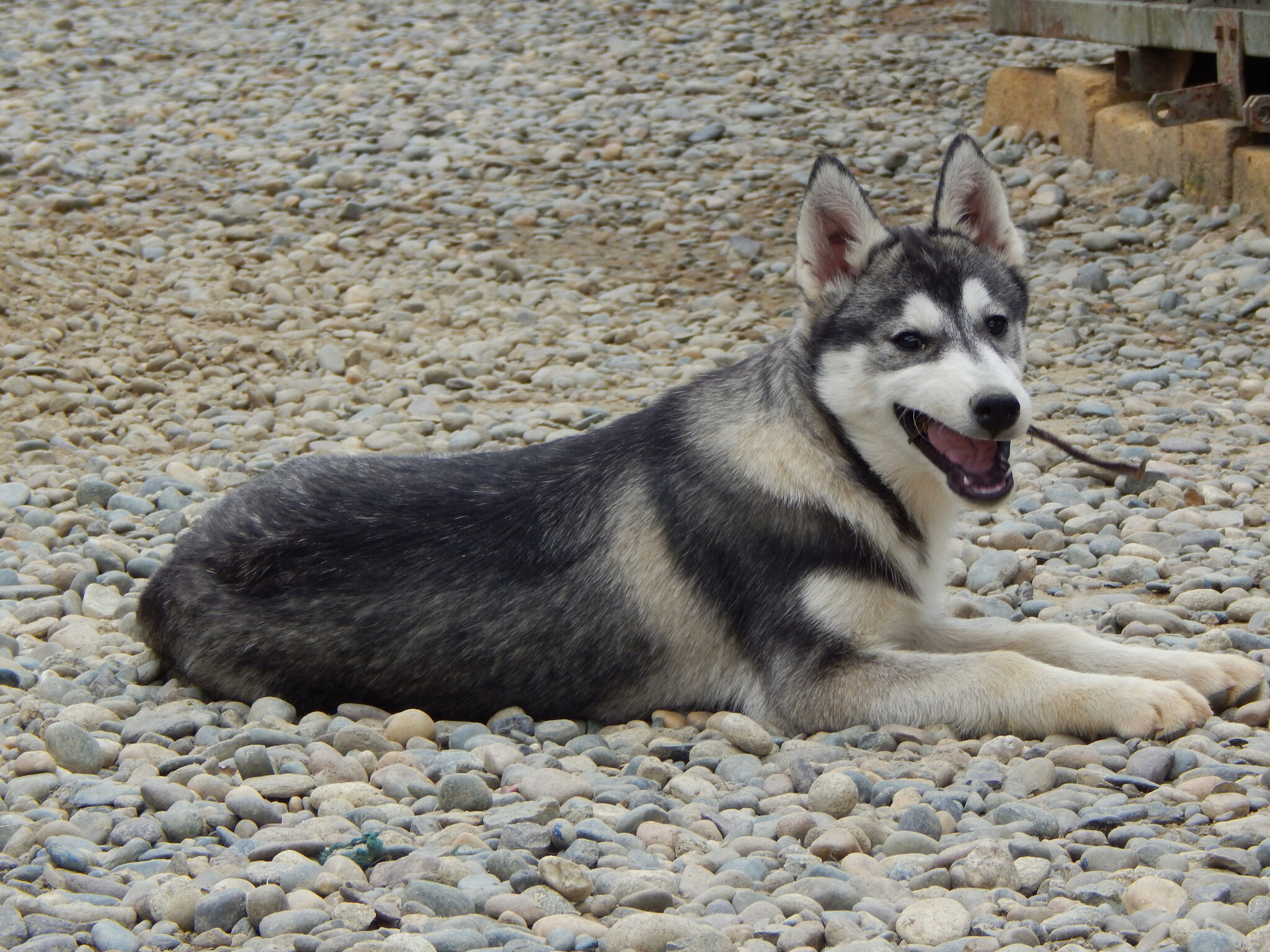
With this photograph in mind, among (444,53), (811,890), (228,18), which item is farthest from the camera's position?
(228,18)

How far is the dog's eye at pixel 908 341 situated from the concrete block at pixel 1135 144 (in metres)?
5.74

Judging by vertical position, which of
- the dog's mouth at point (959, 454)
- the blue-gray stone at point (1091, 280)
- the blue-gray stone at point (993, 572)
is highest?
the dog's mouth at point (959, 454)

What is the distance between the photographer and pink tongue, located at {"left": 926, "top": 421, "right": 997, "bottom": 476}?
14.6 ft

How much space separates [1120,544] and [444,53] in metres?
11.3

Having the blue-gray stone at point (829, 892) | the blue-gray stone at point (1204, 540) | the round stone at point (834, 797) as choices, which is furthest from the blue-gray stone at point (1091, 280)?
the blue-gray stone at point (829, 892)

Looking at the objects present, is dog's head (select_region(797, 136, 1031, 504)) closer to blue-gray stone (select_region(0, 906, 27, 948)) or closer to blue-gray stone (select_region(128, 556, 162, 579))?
blue-gray stone (select_region(0, 906, 27, 948))

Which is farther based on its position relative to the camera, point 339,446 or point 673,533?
point 339,446

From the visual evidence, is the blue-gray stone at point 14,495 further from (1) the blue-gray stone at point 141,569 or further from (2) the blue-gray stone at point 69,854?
(2) the blue-gray stone at point 69,854

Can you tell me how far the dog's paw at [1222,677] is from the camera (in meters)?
4.20

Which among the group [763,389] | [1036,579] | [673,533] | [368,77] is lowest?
[1036,579]

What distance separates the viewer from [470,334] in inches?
371

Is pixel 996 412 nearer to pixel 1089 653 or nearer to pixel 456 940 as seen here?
pixel 1089 653

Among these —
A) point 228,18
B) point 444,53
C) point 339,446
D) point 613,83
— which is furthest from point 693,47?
point 339,446

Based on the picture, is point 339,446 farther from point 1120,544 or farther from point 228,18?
point 228,18
